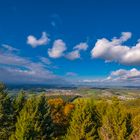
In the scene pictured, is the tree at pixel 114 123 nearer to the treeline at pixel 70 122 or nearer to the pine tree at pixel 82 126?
the treeline at pixel 70 122

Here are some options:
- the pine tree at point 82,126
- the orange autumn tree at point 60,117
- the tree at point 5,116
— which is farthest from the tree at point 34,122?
the orange autumn tree at point 60,117

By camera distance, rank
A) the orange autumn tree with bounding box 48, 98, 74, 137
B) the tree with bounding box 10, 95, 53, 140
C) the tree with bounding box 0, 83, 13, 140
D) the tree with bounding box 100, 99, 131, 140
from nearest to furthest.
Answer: the tree with bounding box 10, 95, 53, 140 → the tree with bounding box 100, 99, 131, 140 → the tree with bounding box 0, 83, 13, 140 → the orange autumn tree with bounding box 48, 98, 74, 137

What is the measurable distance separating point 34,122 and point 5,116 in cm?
889

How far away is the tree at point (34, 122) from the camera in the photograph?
65750 millimetres

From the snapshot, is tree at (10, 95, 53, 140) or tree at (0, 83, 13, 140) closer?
tree at (10, 95, 53, 140)

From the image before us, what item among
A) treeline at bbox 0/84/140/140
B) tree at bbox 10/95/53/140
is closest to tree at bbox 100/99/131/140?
treeline at bbox 0/84/140/140

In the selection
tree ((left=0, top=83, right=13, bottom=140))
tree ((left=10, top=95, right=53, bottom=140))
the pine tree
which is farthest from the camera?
tree ((left=0, top=83, right=13, bottom=140))

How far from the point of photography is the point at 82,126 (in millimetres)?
73188

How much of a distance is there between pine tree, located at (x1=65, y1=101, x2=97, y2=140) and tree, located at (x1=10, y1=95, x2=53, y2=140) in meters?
6.23

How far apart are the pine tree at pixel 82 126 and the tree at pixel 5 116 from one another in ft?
49.7

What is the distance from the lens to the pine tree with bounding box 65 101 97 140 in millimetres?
72562

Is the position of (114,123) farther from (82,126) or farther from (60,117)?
(60,117)

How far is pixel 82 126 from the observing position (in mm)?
73188

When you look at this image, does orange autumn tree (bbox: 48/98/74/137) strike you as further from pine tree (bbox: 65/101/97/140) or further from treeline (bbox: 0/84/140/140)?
pine tree (bbox: 65/101/97/140)
